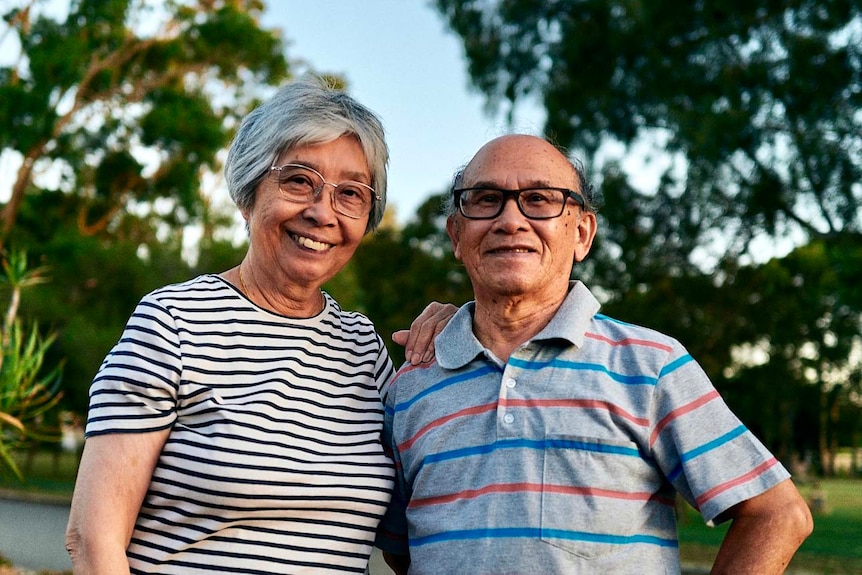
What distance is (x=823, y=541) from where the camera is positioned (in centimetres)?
2103

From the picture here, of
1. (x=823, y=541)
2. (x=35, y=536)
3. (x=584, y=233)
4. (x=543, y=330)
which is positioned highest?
(x=584, y=233)

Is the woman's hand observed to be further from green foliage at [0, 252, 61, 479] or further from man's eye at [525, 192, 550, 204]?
green foliage at [0, 252, 61, 479]

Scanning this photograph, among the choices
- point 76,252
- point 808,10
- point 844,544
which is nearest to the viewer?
point 808,10

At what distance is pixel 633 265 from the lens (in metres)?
16.1

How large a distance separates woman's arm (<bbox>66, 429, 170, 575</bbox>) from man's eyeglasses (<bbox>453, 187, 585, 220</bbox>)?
38.1 inches

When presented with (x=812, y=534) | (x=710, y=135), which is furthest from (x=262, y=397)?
(x=812, y=534)

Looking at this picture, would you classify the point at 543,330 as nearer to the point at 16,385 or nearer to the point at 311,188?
the point at 311,188

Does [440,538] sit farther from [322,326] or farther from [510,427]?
[322,326]

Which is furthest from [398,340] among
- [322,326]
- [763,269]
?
[763,269]

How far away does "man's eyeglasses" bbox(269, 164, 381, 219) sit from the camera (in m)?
2.38

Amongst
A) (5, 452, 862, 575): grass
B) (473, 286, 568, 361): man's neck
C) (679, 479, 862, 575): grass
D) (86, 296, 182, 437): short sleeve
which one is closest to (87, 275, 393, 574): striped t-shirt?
(86, 296, 182, 437): short sleeve

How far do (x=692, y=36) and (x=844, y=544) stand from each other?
12747 millimetres

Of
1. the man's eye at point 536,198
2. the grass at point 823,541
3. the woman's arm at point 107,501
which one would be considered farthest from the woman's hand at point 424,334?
the grass at point 823,541

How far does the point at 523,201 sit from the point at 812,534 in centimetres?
1479
